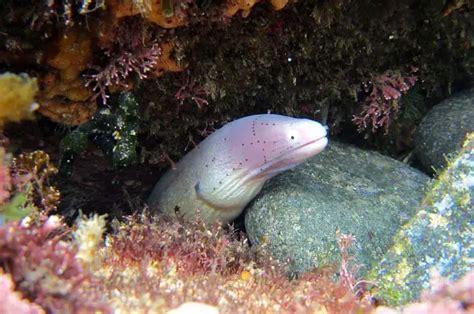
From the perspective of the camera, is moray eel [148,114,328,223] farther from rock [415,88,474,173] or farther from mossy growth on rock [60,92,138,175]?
rock [415,88,474,173]

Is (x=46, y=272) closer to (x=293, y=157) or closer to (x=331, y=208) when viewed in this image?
(x=293, y=157)

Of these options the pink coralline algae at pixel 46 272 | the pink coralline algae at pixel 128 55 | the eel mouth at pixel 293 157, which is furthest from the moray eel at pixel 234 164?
the pink coralline algae at pixel 46 272

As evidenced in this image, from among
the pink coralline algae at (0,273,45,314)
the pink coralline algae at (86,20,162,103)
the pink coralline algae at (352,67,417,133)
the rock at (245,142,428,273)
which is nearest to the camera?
the pink coralline algae at (0,273,45,314)

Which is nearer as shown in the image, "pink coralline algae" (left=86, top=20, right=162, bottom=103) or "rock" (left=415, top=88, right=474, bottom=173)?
"pink coralline algae" (left=86, top=20, right=162, bottom=103)

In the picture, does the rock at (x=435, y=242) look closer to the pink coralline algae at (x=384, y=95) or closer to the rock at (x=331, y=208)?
the rock at (x=331, y=208)

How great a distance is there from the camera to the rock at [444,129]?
4500 mm

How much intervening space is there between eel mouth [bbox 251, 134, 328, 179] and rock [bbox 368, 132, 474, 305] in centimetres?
A: 95

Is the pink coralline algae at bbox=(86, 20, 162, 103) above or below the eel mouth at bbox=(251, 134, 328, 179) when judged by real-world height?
above

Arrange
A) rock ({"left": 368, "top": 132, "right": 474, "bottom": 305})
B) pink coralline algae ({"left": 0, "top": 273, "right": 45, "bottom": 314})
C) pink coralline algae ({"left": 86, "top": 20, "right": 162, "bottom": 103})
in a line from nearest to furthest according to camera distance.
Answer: pink coralline algae ({"left": 0, "top": 273, "right": 45, "bottom": 314}) < rock ({"left": 368, "top": 132, "right": 474, "bottom": 305}) < pink coralline algae ({"left": 86, "top": 20, "right": 162, "bottom": 103})

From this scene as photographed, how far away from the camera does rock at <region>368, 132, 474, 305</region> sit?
2.90 metres

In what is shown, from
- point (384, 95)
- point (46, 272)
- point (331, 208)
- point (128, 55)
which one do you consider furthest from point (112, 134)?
point (384, 95)

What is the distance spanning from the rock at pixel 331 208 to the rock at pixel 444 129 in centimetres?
29

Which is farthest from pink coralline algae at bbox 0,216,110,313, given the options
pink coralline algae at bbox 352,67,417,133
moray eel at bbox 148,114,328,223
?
pink coralline algae at bbox 352,67,417,133

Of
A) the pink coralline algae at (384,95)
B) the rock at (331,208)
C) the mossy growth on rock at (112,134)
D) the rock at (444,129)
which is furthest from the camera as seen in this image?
the rock at (444,129)
